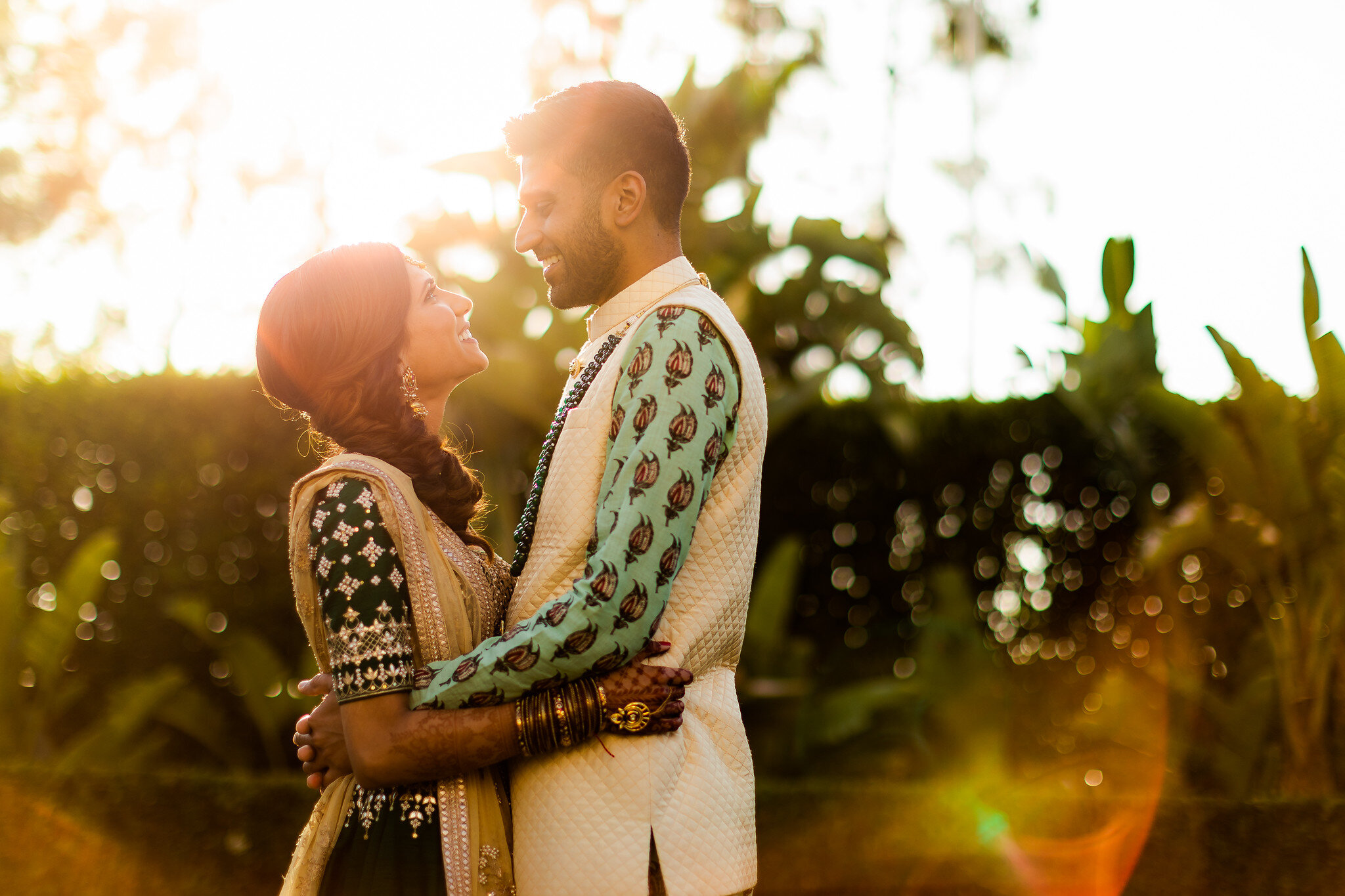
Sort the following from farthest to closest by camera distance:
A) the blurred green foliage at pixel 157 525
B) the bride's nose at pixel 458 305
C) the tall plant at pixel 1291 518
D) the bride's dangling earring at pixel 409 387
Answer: the blurred green foliage at pixel 157 525
the tall plant at pixel 1291 518
the bride's nose at pixel 458 305
the bride's dangling earring at pixel 409 387

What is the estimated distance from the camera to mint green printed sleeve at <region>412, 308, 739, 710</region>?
179 cm

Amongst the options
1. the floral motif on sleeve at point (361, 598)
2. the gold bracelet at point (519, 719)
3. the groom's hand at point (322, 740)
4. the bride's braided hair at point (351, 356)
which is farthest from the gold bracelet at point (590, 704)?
the bride's braided hair at point (351, 356)

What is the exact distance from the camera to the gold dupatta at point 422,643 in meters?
2.00

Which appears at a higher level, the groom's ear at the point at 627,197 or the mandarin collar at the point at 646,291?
the groom's ear at the point at 627,197

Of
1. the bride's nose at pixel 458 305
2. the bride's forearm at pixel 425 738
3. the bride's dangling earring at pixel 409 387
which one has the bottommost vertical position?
the bride's forearm at pixel 425 738

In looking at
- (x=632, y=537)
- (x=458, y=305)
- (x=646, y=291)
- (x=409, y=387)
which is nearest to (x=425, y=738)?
(x=632, y=537)

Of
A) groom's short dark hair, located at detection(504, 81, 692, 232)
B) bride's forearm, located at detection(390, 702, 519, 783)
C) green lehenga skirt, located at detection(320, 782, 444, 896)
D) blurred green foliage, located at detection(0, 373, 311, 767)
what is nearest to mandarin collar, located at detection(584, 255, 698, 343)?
groom's short dark hair, located at detection(504, 81, 692, 232)

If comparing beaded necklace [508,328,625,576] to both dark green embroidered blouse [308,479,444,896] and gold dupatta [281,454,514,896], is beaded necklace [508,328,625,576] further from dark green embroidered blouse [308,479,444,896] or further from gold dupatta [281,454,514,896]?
dark green embroidered blouse [308,479,444,896]

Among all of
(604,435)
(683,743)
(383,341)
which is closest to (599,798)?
(683,743)

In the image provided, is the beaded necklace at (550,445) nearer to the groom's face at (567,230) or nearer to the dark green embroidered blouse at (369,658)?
the groom's face at (567,230)

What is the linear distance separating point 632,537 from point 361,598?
20.4 inches

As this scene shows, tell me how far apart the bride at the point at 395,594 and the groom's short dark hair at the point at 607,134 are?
460mm

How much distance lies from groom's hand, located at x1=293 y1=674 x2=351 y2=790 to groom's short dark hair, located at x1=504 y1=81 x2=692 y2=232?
3.82 feet

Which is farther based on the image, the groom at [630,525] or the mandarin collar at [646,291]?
the mandarin collar at [646,291]
